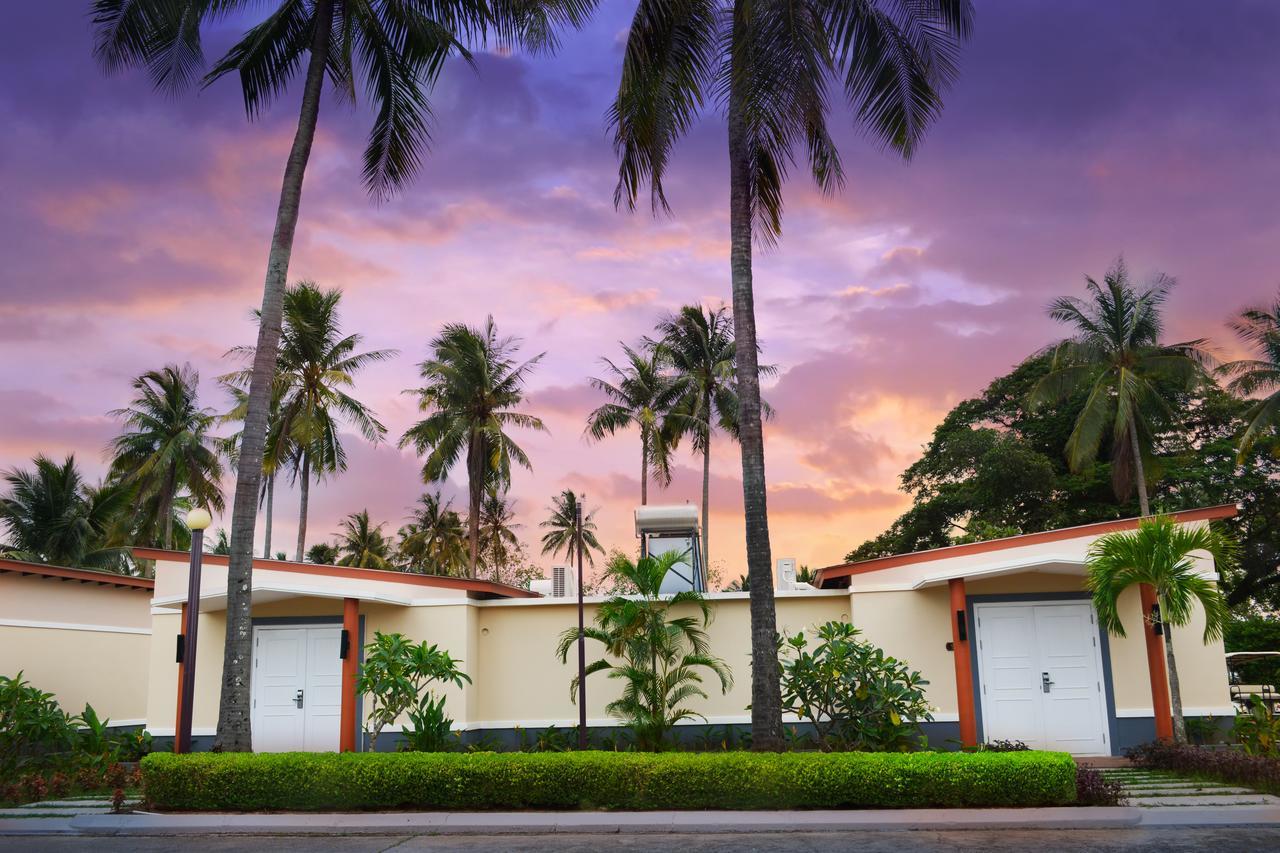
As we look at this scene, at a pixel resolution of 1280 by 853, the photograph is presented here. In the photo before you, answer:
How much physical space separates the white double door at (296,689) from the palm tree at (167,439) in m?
20.2

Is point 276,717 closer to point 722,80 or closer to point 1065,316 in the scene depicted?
point 722,80

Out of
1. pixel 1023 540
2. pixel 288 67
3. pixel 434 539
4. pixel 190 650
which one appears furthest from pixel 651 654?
pixel 434 539

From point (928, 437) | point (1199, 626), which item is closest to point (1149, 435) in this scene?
point (928, 437)

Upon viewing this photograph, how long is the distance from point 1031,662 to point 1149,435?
18584 mm

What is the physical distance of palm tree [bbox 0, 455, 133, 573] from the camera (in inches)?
1181

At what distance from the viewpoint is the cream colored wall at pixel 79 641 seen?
17078 millimetres

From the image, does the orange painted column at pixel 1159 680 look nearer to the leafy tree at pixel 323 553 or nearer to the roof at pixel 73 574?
the roof at pixel 73 574

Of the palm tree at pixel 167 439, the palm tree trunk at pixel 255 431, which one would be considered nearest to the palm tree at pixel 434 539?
the palm tree at pixel 167 439

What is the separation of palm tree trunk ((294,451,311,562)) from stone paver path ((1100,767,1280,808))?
2418 centimetres

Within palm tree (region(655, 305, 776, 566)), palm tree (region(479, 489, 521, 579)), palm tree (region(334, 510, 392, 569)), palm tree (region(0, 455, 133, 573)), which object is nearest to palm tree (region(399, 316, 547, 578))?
palm tree (region(655, 305, 776, 566))

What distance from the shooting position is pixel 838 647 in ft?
42.5

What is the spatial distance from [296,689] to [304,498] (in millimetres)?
16322

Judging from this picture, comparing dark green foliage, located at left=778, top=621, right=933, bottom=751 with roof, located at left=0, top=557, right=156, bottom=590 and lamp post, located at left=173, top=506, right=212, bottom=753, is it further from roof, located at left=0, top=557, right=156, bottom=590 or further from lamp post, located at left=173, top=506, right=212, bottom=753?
roof, located at left=0, top=557, right=156, bottom=590

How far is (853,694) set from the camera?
510 inches
